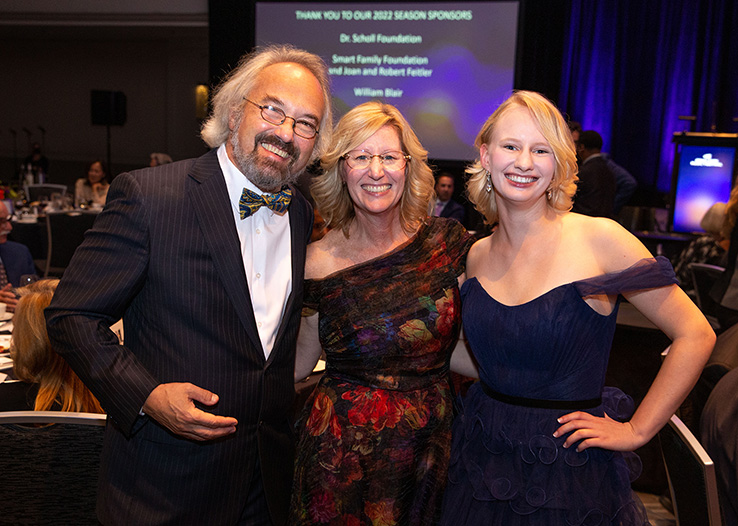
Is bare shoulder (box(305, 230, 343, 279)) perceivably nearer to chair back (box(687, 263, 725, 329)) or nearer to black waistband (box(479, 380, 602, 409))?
black waistband (box(479, 380, 602, 409))

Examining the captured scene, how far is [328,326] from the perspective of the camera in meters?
1.92

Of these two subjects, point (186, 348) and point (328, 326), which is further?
point (328, 326)

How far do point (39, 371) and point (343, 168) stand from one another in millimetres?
1265

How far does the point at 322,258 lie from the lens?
202cm

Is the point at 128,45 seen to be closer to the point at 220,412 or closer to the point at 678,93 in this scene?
the point at 678,93

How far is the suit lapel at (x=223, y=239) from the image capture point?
152 cm

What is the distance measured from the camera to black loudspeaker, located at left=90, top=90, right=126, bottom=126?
42.4ft

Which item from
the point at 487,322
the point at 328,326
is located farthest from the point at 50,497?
the point at 487,322

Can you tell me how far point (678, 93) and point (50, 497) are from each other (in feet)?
28.3

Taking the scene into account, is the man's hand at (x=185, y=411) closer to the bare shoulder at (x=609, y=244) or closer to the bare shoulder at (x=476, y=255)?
the bare shoulder at (x=476, y=255)

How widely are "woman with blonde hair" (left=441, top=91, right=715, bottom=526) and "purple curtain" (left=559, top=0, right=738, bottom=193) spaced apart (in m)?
7.43

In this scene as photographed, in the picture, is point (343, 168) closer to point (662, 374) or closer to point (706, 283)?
point (662, 374)

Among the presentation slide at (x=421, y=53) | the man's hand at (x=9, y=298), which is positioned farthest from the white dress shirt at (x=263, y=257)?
the presentation slide at (x=421, y=53)

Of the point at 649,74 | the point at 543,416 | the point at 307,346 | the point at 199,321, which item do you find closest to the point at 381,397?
the point at 307,346
